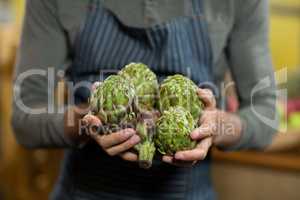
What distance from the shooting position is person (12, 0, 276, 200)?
2.43 ft

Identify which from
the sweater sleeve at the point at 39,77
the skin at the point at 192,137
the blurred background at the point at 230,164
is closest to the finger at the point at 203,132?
the skin at the point at 192,137

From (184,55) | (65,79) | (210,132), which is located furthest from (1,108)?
(210,132)

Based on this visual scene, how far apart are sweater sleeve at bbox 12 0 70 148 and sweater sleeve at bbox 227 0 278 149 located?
0.28 m

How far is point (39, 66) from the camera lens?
0.77m

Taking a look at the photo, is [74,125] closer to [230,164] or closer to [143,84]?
[143,84]

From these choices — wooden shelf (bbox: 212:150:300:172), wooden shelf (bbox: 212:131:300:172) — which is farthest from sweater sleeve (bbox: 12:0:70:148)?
wooden shelf (bbox: 212:150:300:172)

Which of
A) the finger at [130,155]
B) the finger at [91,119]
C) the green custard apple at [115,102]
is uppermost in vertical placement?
the green custard apple at [115,102]

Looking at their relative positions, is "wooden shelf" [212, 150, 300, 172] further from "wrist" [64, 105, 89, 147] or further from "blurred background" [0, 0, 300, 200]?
"wrist" [64, 105, 89, 147]

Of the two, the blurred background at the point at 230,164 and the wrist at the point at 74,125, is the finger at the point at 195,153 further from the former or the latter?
the blurred background at the point at 230,164

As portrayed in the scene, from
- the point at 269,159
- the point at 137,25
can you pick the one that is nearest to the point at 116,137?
the point at 137,25

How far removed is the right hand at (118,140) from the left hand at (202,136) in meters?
0.04

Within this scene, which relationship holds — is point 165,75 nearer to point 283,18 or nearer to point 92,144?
point 92,144

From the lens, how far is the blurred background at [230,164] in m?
1.52

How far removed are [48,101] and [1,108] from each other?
1480 millimetres
